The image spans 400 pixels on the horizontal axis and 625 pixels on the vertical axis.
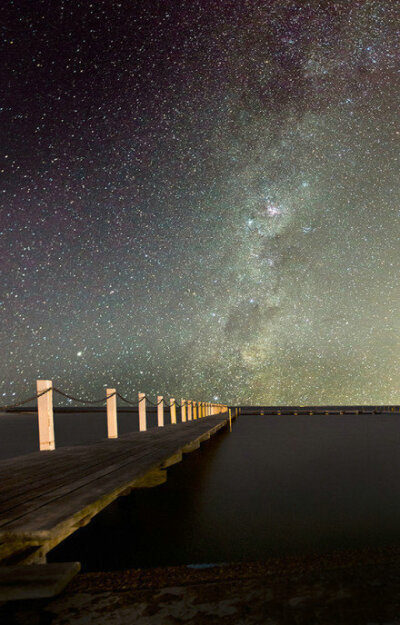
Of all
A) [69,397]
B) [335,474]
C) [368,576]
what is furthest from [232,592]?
[335,474]

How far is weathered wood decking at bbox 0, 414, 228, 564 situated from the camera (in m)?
2.73

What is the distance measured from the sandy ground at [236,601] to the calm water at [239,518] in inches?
96.9

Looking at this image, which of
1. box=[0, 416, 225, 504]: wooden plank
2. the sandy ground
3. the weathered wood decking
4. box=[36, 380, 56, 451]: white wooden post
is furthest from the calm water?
the sandy ground

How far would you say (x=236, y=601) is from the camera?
6.59 feet

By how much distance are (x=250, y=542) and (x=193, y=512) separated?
1.75 m

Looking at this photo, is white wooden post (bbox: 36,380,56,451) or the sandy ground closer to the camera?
the sandy ground

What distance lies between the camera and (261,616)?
186 centimetres

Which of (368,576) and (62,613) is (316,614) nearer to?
(368,576)

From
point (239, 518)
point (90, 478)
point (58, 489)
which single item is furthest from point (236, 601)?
point (239, 518)

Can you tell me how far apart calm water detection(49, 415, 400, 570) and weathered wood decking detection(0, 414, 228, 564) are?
2.42 feet

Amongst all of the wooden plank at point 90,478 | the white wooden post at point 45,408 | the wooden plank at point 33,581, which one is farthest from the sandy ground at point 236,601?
the white wooden post at point 45,408

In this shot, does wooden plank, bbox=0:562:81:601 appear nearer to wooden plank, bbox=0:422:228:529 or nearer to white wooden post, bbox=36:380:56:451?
wooden plank, bbox=0:422:228:529

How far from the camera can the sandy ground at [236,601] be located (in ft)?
6.08

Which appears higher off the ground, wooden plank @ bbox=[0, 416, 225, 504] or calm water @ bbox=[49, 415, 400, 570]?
wooden plank @ bbox=[0, 416, 225, 504]
